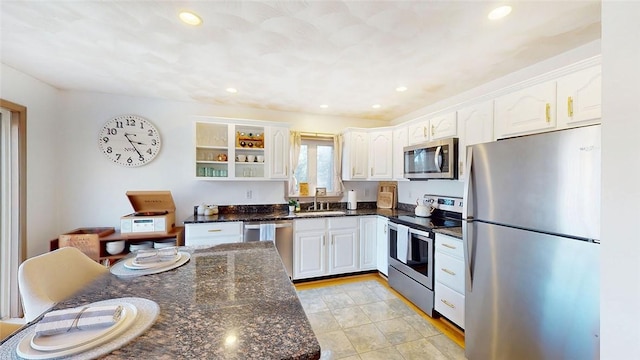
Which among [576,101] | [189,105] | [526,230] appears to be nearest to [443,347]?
[526,230]

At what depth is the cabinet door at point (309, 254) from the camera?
3.20 metres

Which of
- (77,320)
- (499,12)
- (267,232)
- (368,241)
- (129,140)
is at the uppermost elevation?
(499,12)

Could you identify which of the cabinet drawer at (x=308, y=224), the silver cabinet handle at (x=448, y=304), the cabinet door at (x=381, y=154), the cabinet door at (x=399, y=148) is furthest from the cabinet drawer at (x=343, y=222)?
the silver cabinet handle at (x=448, y=304)

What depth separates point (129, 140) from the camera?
314cm

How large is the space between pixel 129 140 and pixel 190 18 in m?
2.26

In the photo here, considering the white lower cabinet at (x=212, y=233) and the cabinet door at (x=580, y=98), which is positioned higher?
the cabinet door at (x=580, y=98)

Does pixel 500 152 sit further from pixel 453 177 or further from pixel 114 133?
pixel 114 133

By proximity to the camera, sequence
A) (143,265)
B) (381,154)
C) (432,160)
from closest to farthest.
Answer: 1. (143,265)
2. (432,160)
3. (381,154)

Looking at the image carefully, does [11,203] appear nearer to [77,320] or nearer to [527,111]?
[77,320]

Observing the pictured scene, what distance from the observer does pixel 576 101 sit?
1598 millimetres

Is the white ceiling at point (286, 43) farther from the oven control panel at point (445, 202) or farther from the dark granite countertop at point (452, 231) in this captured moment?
the dark granite countertop at point (452, 231)

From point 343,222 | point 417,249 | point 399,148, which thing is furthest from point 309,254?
point 399,148

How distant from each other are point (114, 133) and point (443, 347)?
4.22 metres

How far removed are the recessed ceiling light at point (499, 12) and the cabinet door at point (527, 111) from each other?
2.01 feet
